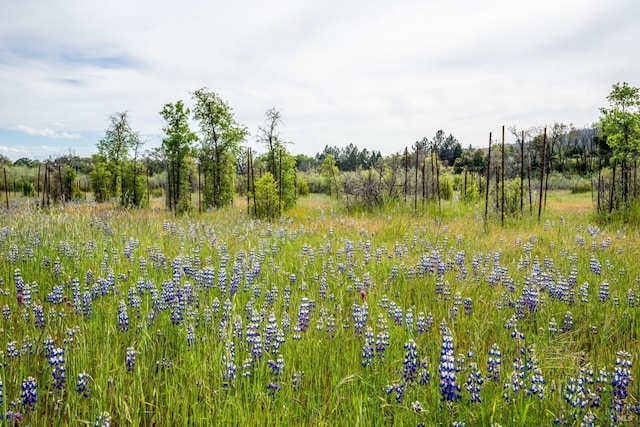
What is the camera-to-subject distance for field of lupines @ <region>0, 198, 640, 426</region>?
2510 millimetres

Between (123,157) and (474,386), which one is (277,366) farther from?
(123,157)

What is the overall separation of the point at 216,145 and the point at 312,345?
18.2 meters

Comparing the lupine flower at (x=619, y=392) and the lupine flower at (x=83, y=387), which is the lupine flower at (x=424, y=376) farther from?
the lupine flower at (x=83, y=387)

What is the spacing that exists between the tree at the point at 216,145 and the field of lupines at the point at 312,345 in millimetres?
13369

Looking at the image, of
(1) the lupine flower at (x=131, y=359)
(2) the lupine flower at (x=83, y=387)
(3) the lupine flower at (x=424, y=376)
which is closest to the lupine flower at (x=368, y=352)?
(3) the lupine flower at (x=424, y=376)

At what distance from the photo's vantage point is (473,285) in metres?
5.49

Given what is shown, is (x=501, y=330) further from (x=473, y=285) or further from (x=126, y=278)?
(x=126, y=278)

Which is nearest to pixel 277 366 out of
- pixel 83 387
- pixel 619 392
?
pixel 83 387

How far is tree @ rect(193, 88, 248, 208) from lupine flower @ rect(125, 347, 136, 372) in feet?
56.0

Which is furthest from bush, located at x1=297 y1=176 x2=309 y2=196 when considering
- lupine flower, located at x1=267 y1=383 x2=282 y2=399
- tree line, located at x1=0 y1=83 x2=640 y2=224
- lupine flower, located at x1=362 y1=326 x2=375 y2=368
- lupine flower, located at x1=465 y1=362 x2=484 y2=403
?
lupine flower, located at x1=465 y1=362 x2=484 y2=403

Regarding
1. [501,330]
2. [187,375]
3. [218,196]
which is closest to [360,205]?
[218,196]

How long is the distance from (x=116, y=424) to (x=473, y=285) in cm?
453

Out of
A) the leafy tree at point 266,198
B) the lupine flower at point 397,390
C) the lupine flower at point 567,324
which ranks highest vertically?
the leafy tree at point 266,198

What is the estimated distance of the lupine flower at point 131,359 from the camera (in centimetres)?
285
